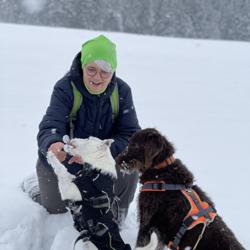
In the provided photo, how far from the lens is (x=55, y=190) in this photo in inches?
162

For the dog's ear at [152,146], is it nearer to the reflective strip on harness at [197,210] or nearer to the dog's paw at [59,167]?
the reflective strip on harness at [197,210]

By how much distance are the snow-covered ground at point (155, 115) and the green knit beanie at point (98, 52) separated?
1671 millimetres

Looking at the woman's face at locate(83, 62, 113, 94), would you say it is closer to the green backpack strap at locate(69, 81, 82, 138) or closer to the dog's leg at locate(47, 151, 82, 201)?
the green backpack strap at locate(69, 81, 82, 138)

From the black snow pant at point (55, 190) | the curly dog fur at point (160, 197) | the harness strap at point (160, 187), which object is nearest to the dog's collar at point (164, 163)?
the curly dog fur at point (160, 197)

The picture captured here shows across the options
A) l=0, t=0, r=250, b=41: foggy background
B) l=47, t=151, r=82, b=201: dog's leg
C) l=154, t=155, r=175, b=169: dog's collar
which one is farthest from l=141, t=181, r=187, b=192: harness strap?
l=0, t=0, r=250, b=41: foggy background

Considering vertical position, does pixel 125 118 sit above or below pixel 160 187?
above

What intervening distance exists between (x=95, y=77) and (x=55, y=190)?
1345mm

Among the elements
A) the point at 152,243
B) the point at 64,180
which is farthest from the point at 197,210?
the point at 64,180

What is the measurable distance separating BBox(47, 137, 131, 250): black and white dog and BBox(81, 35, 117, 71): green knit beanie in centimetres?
77

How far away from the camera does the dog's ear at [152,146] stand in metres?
3.28

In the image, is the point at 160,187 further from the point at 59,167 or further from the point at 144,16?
the point at 144,16

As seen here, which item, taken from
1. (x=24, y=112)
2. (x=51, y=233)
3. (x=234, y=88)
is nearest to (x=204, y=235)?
(x=51, y=233)

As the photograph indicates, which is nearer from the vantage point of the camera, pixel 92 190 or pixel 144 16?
pixel 92 190

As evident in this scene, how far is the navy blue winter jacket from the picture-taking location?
12.1 feet
